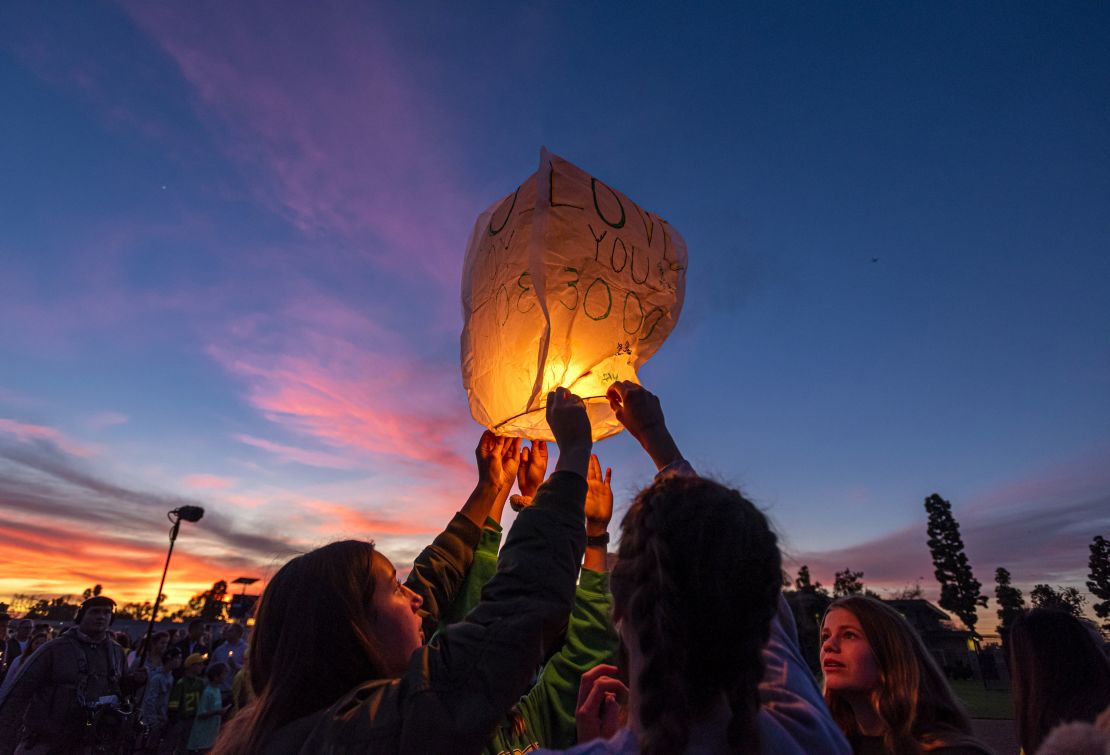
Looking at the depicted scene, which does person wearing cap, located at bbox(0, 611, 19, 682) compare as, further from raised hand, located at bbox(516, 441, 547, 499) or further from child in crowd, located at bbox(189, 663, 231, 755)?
raised hand, located at bbox(516, 441, 547, 499)

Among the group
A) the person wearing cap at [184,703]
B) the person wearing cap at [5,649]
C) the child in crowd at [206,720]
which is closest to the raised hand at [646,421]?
the child in crowd at [206,720]

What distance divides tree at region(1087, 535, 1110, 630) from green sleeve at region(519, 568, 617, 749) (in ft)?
220

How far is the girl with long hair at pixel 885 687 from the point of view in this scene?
88.7 inches

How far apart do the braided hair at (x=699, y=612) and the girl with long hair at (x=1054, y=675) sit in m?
2.58

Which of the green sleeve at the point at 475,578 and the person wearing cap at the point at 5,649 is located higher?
the green sleeve at the point at 475,578

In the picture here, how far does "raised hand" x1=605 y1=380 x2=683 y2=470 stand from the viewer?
1.63m

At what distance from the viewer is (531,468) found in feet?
7.75

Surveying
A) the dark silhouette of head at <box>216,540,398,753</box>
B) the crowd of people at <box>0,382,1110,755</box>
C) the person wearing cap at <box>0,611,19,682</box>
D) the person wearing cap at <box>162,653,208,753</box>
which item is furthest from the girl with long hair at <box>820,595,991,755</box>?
the person wearing cap at <box>0,611,19,682</box>

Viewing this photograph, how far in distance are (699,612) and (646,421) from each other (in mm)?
716

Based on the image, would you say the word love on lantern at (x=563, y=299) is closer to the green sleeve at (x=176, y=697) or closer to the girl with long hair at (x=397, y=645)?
the girl with long hair at (x=397, y=645)

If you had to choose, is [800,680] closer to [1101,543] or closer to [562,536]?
[562,536]

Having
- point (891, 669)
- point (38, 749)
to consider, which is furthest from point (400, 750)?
point (38, 749)

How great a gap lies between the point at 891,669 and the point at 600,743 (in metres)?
1.99

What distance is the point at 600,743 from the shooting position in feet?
3.54
